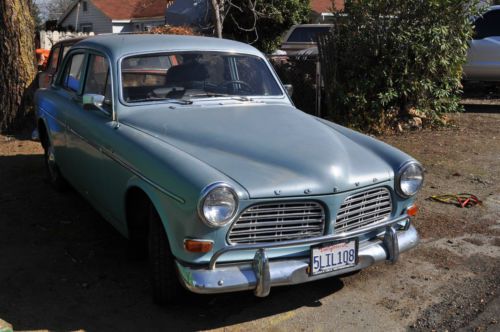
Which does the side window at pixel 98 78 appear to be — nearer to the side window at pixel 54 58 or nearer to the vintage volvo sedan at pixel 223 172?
the vintage volvo sedan at pixel 223 172

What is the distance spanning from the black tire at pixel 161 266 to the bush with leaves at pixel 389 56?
6.03m

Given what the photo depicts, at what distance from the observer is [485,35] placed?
11.5 m

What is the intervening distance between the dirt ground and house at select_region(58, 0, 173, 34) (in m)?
29.5

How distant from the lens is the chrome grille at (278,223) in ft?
10.8

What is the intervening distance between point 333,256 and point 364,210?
1.36ft

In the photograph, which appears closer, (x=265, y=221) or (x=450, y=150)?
(x=265, y=221)

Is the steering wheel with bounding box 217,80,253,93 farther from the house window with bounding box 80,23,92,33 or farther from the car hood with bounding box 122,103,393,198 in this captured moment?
the house window with bounding box 80,23,92,33

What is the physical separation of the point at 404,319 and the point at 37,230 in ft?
10.8

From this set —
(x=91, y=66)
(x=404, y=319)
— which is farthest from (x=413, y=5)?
(x=404, y=319)

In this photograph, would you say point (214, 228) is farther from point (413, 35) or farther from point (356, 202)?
point (413, 35)

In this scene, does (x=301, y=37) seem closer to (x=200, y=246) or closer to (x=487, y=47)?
(x=487, y=47)

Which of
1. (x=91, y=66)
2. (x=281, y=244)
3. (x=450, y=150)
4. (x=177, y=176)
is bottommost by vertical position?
(x=450, y=150)

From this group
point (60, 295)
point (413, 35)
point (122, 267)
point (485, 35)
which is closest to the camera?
point (60, 295)

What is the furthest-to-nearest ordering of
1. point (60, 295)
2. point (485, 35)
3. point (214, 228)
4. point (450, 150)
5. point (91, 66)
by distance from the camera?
point (485, 35), point (450, 150), point (91, 66), point (60, 295), point (214, 228)
